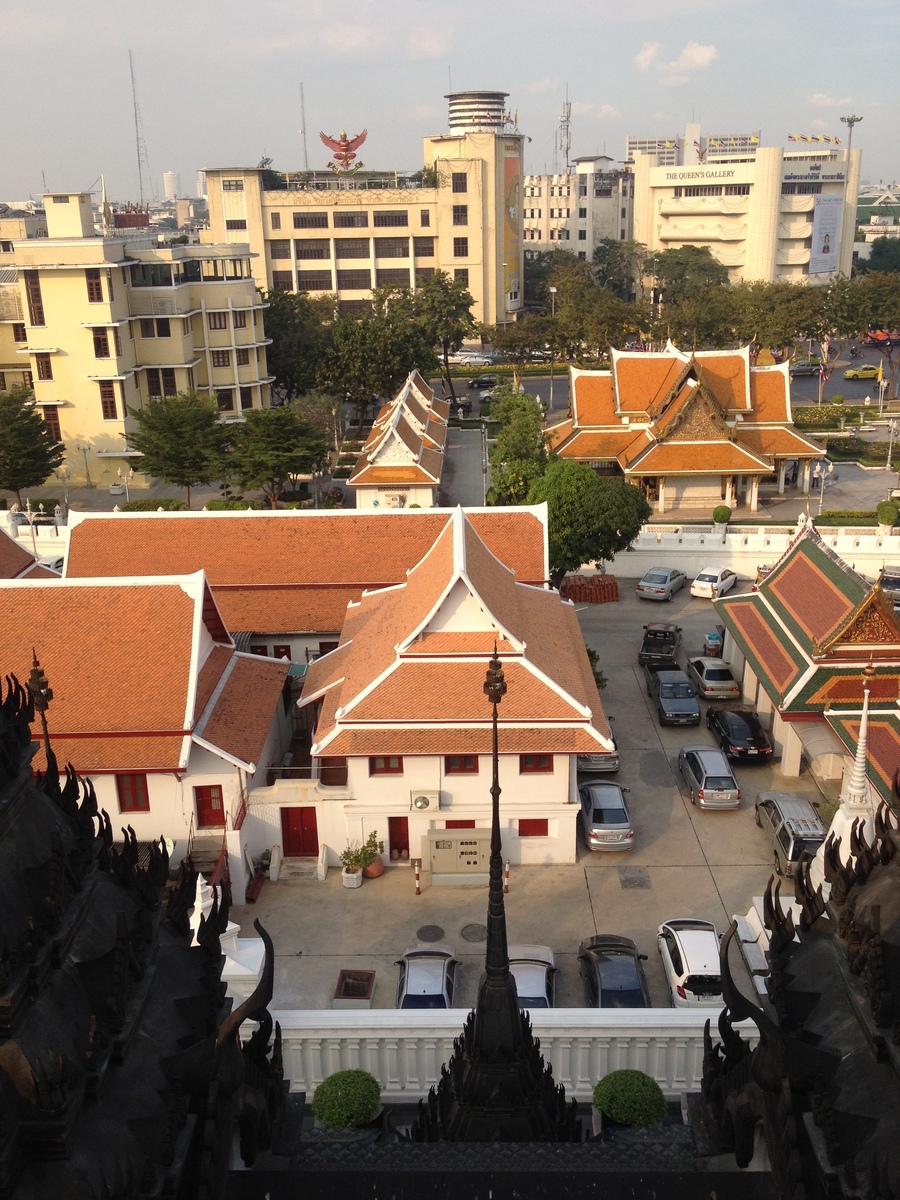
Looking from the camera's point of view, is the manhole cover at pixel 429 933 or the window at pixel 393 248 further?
the window at pixel 393 248

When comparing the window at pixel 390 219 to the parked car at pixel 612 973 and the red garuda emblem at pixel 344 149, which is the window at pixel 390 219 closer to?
the red garuda emblem at pixel 344 149

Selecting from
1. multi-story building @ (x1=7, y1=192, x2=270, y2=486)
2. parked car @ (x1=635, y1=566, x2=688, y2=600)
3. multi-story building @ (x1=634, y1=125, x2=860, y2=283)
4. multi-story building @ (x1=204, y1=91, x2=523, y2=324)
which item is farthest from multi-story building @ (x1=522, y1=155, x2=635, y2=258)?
parked car @ (x1=635, y1=566, x2=688, y2=600)

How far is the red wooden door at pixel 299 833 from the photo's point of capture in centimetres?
2262

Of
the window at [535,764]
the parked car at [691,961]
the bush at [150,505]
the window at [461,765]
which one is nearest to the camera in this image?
the parked car at [691,961]

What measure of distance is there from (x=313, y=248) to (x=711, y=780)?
9004 centimetres

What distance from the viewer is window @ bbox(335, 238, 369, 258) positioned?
102188mm

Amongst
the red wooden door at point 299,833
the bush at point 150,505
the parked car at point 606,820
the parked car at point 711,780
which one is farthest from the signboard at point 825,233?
the red wooden door at point 299,833

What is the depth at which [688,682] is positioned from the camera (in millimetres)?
29078

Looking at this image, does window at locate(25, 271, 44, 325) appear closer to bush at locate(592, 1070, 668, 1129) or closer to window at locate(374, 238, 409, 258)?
bush at locate(592, 1070, 668, 1129)

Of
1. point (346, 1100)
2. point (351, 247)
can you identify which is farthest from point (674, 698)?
point (351, 247)

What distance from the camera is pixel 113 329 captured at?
54.2 metres

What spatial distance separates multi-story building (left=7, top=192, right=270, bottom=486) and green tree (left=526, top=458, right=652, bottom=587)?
81.2ft

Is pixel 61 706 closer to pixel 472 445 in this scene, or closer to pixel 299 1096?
pixel 299 1096

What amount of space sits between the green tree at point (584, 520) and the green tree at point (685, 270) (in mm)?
76367
